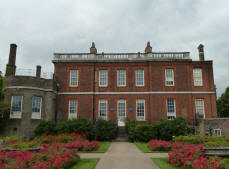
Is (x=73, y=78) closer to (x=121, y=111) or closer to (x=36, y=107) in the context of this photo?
(x=36, y=107)

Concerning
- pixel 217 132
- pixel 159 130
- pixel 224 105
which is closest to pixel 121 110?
pixel 159 130

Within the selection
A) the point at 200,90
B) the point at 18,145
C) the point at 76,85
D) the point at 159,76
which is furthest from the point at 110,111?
the point at 18,145

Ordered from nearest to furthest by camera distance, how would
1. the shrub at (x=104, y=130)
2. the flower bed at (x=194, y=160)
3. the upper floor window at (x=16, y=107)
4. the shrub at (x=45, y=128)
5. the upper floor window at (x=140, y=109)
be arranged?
1. the flower bed at (x=194, y=160)
2. the shrub at (x=45, y=128)
3. the shrub at (x=104, y=130)
4. the upper floor window at (x=16, y=107)
5. the upper floor window at (x=140, y=109)

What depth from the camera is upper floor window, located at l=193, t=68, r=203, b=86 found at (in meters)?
24.2

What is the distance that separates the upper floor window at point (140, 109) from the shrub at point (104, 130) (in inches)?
170

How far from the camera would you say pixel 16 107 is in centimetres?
2036

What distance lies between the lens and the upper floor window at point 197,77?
2417 cm

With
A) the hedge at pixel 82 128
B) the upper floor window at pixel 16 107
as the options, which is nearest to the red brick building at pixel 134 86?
the hedge at pixel 82 128

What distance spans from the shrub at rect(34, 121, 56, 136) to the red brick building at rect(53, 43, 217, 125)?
346cm

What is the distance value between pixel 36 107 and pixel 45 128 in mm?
3085

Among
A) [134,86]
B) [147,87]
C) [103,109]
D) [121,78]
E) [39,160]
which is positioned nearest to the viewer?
[39,160]

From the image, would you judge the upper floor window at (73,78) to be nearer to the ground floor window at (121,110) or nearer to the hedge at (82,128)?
the hedge at (82,128)

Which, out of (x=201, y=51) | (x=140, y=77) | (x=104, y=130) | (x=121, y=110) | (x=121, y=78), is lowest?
(x=104, y=130)

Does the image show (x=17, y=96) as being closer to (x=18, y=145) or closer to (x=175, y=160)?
(x=18, y=145)
